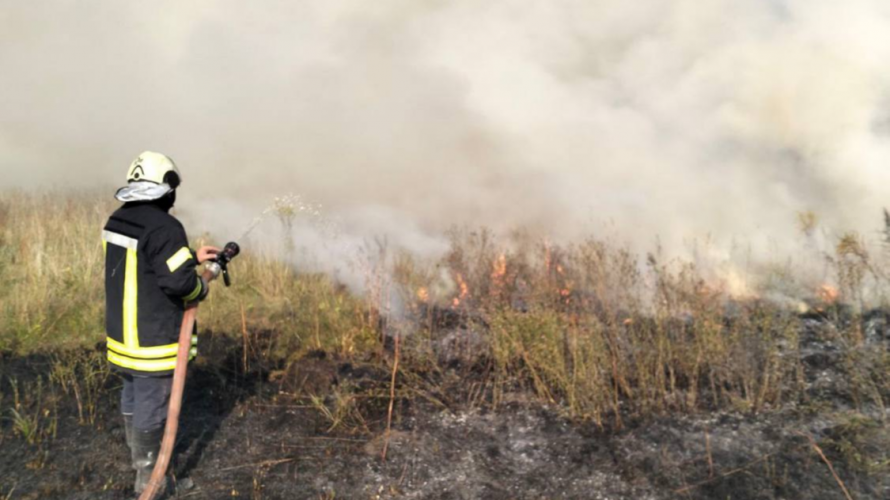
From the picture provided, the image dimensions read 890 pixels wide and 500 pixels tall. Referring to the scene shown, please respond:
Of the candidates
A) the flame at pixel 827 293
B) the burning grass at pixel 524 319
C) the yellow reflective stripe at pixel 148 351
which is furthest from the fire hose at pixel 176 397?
the flame at pixel 827 293

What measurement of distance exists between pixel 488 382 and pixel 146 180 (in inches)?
112

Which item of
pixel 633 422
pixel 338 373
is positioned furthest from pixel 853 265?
pixel 338 373

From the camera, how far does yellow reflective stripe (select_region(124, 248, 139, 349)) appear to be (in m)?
3.51

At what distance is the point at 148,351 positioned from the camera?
11.5 ft

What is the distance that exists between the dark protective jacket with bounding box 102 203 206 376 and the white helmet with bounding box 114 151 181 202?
9 cm

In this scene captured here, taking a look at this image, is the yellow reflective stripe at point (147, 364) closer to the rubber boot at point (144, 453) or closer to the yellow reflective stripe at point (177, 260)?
the rubber boot at point (144, 453)

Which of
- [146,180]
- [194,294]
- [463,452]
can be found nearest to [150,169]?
[146,180]

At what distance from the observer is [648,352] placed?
5129 millimetres

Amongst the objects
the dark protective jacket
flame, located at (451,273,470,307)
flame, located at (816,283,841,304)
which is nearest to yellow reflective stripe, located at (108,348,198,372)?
the dark protective jacket

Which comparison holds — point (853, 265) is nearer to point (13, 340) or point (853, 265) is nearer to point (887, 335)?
point (887, 335)

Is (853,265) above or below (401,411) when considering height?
above

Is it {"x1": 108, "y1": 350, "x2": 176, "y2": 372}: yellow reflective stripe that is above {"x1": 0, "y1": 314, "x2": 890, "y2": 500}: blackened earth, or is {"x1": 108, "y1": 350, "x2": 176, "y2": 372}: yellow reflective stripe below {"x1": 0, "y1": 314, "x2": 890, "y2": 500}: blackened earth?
above

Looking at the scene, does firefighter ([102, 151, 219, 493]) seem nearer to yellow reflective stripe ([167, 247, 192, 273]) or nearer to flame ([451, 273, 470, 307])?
yellow reflective stripe ([167, 247, 192, 273])

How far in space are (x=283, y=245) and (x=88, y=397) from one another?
3091 millimetres
